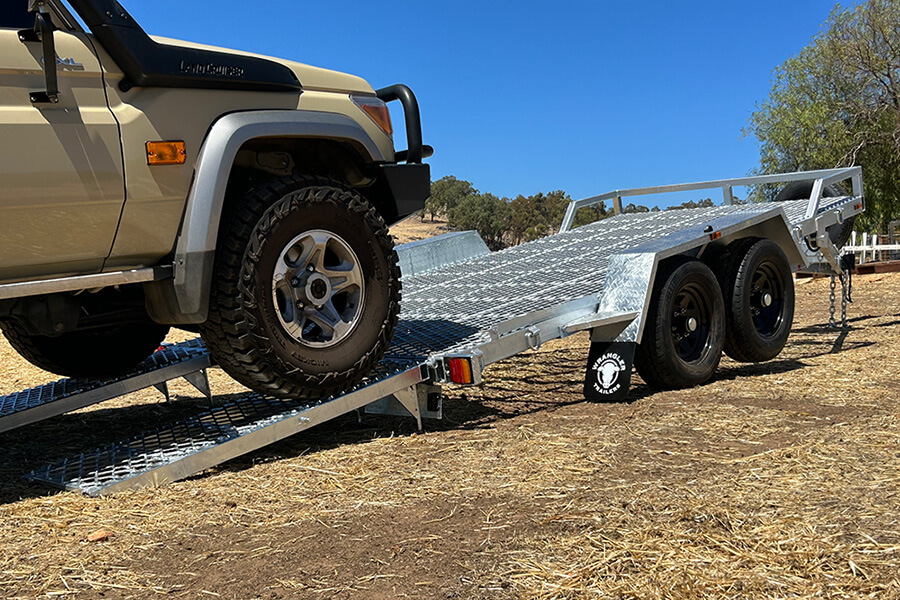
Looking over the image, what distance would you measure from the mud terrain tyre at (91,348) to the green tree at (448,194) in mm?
55254

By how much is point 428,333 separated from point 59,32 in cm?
266

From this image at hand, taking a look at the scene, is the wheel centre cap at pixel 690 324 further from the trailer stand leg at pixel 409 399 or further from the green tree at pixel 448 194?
the green tree at pixel 448 194

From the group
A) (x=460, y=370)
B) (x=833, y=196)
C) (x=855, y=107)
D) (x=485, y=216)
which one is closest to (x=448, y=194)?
(x=485, y=216)

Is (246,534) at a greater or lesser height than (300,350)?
lesser

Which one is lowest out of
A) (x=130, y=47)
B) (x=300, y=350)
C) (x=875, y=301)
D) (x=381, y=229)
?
(x=875, y=301)

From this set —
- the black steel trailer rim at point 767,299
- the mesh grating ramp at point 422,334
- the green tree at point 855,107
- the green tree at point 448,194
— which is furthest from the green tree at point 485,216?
the black steel trailer rim at point 767,299

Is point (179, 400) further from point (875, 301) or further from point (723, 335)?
point (875, 301)

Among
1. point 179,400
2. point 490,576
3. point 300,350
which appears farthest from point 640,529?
point 179,400

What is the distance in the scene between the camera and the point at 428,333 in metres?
5.37

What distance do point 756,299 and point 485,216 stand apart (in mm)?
49975

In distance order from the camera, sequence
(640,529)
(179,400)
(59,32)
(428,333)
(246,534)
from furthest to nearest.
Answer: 1. (179,400)
2. (428,333)
3. (59,32)
4. (246,534)
5. (640,529)

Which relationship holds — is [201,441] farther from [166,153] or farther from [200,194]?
[166,153]

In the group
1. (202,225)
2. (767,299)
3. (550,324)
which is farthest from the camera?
(767,299)

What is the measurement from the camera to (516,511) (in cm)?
339
